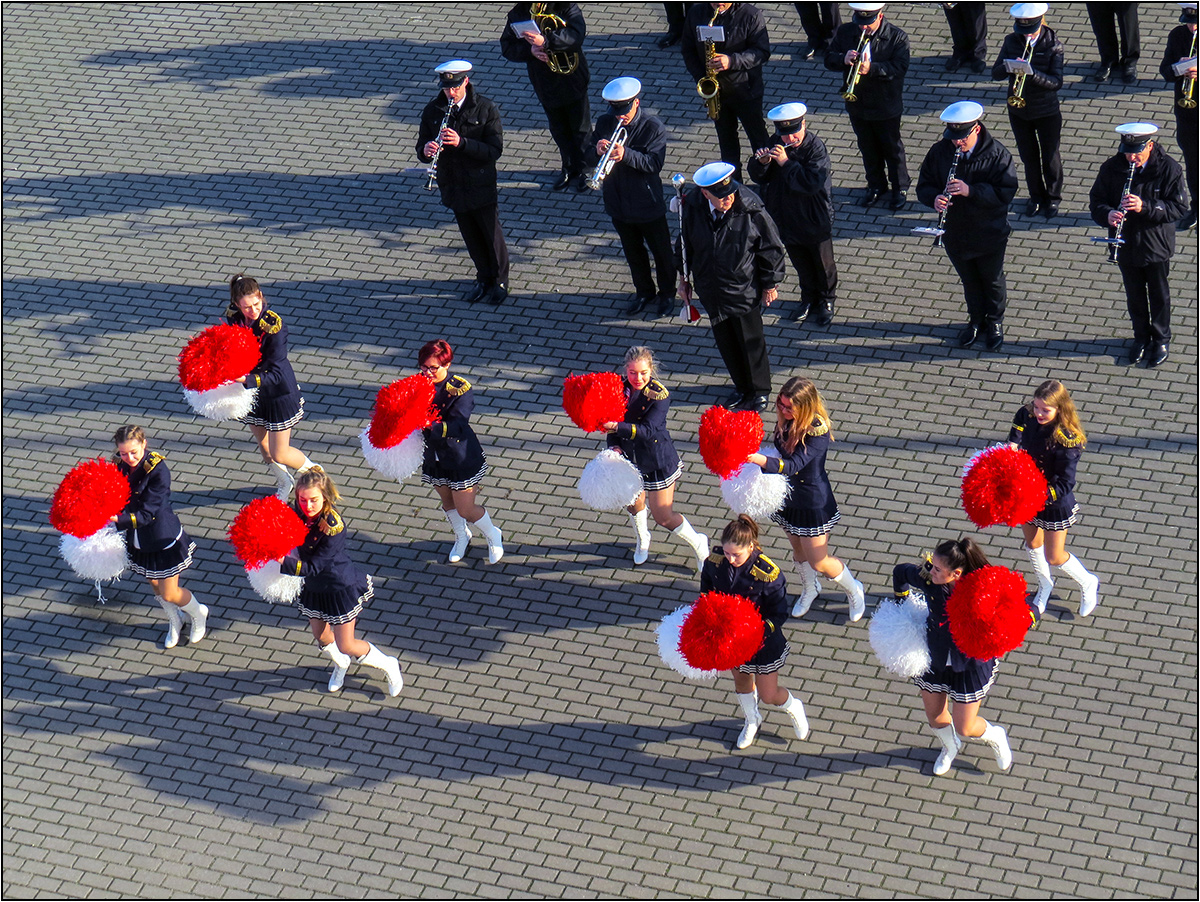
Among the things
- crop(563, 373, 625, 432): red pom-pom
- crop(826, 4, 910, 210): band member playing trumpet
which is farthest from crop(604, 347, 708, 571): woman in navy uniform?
crop(826, 4, 910, 210): band member playing trumpet

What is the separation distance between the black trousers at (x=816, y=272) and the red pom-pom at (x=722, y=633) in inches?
184

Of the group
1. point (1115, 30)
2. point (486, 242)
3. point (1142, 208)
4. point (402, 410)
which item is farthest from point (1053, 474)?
point (1115, 30)

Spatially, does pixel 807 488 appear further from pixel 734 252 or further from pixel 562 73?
pixel 562 73

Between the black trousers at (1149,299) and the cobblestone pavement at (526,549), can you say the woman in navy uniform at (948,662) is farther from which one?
the black trousers at (1149,299)

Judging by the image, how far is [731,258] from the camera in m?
12.3

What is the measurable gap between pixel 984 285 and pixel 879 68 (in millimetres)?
2262

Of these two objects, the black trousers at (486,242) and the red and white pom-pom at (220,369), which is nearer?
the red and white pom-pom at (220,369)

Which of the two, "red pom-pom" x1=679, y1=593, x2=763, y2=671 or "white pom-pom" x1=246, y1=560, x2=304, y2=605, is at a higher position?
"white pom-pom" x1=246, y1=560, x2=304, y2=605

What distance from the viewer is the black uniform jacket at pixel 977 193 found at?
12.4m

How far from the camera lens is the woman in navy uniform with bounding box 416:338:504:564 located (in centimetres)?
1120

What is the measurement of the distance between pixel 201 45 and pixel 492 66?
11.4 feet

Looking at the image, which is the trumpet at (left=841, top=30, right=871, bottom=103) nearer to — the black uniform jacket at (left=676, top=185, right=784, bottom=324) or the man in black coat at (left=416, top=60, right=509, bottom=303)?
the black uniform jacket at (left=676, top=185, right=784, bottom=324)

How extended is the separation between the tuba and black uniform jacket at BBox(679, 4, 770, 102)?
1056 millimetres

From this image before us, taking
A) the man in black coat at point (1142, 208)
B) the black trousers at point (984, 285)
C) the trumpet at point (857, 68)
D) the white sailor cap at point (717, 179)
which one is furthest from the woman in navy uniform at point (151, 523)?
the man in black coat at point (1142, 208)
